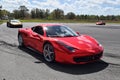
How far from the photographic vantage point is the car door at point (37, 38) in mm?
7677

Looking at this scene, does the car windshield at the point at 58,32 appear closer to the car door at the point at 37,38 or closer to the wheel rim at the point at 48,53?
the car door at the point at 37,38

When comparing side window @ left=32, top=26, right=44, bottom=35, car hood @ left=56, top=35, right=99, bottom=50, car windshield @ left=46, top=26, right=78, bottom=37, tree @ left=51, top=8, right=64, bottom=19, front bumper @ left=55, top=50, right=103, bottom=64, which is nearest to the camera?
front bumper @ left=55, top=50, right=103, bottom=64

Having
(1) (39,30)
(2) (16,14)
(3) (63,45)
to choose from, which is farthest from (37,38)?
(2) (16,14)

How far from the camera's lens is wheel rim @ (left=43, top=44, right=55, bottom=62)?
6961 mm

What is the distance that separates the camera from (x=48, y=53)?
23.4ft

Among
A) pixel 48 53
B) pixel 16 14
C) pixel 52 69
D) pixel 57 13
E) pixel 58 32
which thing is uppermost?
pixel 57 13

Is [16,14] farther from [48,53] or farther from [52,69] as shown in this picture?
[52,69]

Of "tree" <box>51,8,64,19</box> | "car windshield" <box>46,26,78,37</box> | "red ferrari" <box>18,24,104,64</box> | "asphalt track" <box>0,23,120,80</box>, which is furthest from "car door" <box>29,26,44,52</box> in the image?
"tree" <box>51,8,64,19</box>

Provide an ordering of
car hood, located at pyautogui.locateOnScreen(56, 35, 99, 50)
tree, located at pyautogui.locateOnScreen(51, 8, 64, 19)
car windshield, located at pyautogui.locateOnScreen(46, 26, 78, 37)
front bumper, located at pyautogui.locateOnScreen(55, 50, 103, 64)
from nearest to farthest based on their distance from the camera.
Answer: front bumper, located at pyautogui.locateOnScreen(55, 50, 103, 64) < car hood, located at pyautogui.locateOnScreen(56, 35, 99, 50) < car windshield, located at pyautogui.locateOnScreen(46, 26, 78, 37) < tree, located at pyautogui.locateOnScreen(51, 8, 64, 19)

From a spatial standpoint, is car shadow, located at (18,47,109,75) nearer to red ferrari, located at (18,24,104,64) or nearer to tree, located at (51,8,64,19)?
red ferrari, located at (18,24,104,64)

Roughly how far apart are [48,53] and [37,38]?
3.36 ft

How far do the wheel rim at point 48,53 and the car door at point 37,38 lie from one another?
14.6 inches

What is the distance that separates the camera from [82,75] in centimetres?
563

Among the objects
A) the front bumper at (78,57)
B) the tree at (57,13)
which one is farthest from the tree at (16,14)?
the front bumper at (78,57)
